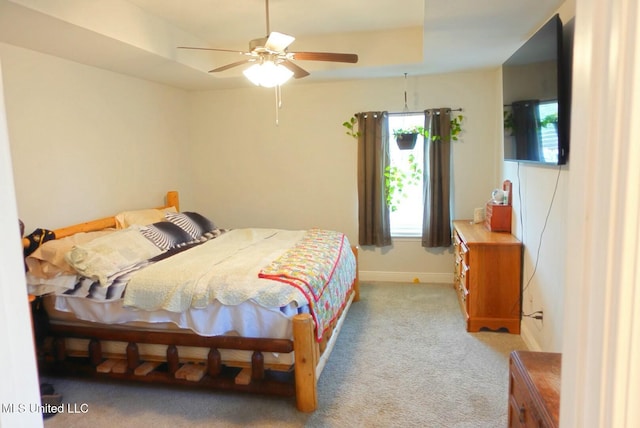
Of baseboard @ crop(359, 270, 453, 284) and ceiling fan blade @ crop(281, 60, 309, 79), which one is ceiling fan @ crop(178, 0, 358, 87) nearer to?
ceiling fan blade @ crop(281, 60, 309, 79)

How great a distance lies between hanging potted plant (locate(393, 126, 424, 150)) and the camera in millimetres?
4523

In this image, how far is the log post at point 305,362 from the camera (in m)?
2.35

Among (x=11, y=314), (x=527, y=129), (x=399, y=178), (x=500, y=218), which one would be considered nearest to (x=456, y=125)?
(x=399, y=178)

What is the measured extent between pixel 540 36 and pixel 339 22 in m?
1.78

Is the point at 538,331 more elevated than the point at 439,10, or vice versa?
the point at 439,10

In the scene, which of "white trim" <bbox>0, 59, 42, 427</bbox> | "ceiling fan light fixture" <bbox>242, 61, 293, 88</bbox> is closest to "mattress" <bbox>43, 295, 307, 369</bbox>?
"ceiling fan light fixture" <bbox>242, 61, 293, 88</bbox>

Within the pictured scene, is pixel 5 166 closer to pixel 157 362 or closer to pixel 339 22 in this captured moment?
pixel 157 362

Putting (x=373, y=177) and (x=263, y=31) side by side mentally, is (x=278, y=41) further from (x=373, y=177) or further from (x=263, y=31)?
(x=373, y=177)

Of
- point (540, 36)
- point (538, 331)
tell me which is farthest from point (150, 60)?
point (538, 331)

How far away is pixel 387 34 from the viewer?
13.2 ft

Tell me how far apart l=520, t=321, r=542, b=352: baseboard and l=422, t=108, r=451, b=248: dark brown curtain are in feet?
4.86

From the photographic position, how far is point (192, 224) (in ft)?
13.1

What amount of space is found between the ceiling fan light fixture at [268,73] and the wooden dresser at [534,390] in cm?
226

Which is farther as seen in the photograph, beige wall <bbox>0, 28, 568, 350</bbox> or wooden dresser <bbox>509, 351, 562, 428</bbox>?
beige wall <bbox>0, 28, 568, 350</bbox>
